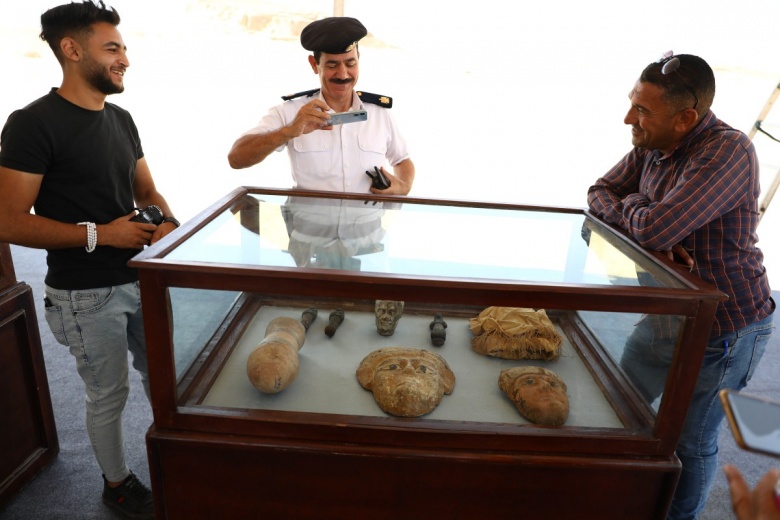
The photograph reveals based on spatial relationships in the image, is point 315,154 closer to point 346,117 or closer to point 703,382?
point 346,117

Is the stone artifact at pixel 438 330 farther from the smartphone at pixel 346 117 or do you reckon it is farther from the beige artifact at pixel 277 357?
the smartphone at pixel 346 117

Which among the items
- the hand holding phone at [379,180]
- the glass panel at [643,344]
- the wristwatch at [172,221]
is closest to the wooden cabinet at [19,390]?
the wristwatch at [172,221]

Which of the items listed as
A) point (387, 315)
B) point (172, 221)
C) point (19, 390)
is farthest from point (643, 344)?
point (19, 390)

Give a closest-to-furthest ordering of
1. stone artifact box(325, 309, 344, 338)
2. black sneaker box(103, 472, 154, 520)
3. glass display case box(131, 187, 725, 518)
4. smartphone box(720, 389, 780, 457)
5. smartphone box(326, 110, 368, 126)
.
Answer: smartphone box(720, 389, 780, 457), glass display case box(131, 187, 725, 518), stone artifact box(325, 309, 344, 338), smartphone box(326, 110, 368, 126), black sneaker box(103, 472, 154, 520)

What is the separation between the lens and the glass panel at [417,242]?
1.28 m

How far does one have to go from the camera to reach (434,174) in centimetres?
614

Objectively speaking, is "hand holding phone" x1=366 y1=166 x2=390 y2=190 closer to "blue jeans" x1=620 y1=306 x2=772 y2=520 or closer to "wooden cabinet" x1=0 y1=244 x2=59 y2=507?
"blue jeans" x1=620 y1=306 x2=772 y2=520

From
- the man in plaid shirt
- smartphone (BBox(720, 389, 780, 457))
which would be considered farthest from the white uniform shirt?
smartphone (BBox(720, 389, 780, 457))

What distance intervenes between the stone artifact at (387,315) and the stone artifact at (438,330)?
0.13 meters

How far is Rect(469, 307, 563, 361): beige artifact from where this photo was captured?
169cm

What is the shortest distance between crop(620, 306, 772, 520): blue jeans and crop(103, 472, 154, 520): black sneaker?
1835 millimetres

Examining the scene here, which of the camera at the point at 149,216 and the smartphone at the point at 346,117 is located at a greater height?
the smartphone at the point at 346,117

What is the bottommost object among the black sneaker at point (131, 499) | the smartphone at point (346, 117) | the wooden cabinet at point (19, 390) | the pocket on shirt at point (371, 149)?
the black sneaker at point (131, 499)

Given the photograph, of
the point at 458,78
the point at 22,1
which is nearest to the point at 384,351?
the point at 458,78
